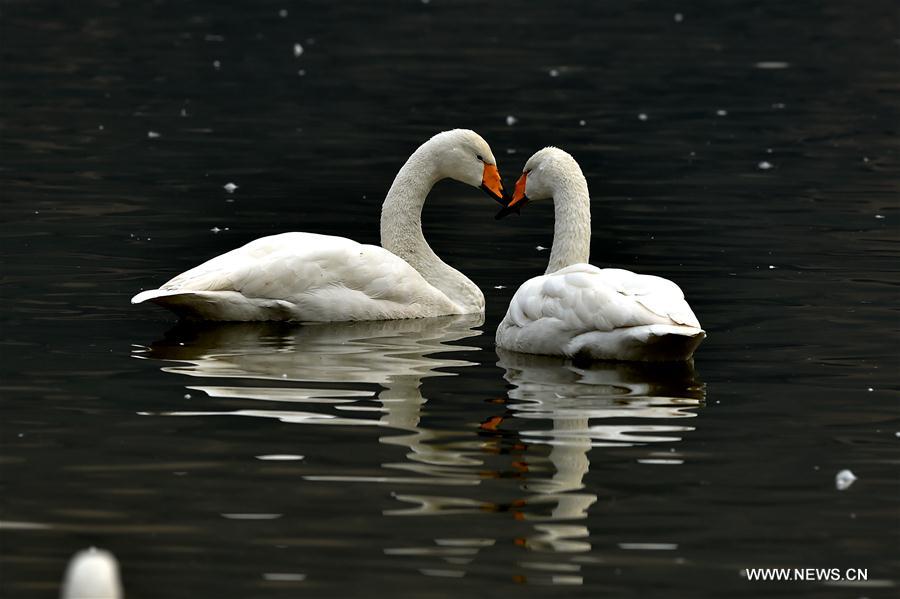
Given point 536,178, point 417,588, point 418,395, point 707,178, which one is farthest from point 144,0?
point 417,588

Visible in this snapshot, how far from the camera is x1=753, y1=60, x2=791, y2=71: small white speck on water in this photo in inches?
1352

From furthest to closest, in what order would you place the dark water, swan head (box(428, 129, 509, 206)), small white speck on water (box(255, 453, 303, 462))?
1. swan head (box(428, 129, 509, 206))
2. small white speck on water (box(255, 453, 303, 462))
3. the dark water

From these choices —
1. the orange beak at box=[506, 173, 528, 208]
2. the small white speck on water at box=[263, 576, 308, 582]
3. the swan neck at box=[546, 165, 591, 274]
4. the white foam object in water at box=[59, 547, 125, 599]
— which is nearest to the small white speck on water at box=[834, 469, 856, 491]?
the small white speck on water at box=[263, 576, 308, 582]

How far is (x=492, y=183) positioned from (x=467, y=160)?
0.96 feet

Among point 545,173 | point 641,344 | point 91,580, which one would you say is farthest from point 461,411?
point 91,580

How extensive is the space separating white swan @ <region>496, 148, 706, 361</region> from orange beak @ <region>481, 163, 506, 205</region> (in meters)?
2.22

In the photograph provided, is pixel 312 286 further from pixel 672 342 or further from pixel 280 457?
pixel 280 457

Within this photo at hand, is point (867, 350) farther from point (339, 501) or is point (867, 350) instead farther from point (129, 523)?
point (129, 523)

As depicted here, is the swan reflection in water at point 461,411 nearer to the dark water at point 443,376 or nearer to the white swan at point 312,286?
the dark water at point 443,376

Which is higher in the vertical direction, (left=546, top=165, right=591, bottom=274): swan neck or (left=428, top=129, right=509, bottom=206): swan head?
(left=428, top=129, right=509, bottom=206): swan head

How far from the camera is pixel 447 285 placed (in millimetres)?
14328

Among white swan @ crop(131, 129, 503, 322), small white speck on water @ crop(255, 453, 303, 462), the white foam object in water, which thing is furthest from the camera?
white swan @ crop(131, 129, 503, 322)

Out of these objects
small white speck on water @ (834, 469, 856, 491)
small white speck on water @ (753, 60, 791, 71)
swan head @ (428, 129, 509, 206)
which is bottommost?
small white speck on water @ (834, 469, 856, 491)

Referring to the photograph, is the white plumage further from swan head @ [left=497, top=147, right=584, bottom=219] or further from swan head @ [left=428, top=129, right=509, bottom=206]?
swan head @ [left=428, top=129, right=509, bottom=206]
